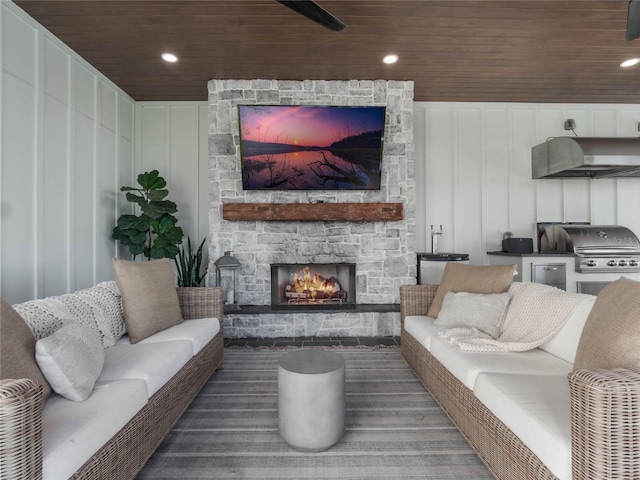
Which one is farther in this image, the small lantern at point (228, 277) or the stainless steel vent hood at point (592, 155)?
the stainless steel vent hood at point (592, 155)

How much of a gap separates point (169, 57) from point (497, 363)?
371 centimetres

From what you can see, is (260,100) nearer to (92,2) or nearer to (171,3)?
(171,3)

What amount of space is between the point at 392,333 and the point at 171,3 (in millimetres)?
3568

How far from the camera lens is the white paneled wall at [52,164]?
2551 millimetres

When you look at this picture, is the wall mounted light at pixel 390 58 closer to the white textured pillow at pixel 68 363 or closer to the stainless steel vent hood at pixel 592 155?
the stainless steel vent hood at pixel 592 155

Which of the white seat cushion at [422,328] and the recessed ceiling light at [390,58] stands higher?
the recessed ceiling light at [390,58]

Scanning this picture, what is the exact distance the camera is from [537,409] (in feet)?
3.91

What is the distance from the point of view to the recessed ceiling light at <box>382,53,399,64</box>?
331 cm

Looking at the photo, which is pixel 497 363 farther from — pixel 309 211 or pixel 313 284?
pixel 313 284

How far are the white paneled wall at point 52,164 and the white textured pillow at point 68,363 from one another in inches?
69.4

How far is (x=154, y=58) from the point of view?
3.34m

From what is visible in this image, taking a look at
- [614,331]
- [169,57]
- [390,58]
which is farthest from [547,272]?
[169,57]

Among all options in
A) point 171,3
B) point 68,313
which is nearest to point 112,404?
point 68,313

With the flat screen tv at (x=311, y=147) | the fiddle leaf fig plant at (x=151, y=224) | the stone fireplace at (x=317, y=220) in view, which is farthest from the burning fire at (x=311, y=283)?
the fiddle leaf fig plant at (x=151, y=224)
